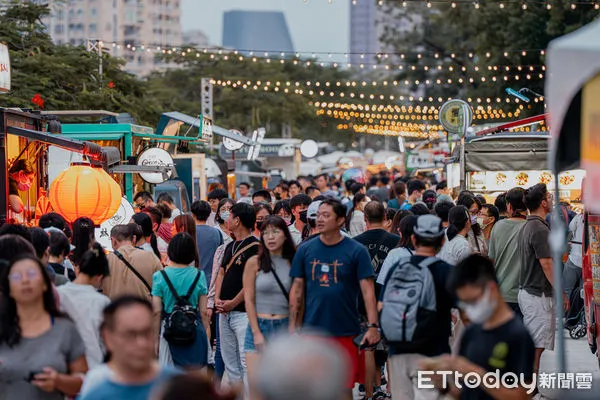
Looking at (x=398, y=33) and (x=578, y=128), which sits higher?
(x=398, y=33)

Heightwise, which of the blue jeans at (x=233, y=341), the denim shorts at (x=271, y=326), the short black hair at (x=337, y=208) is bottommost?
the blue jeans at (x=233, y=341)

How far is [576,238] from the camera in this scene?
14.3 m

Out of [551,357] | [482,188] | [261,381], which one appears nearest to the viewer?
[261,381]

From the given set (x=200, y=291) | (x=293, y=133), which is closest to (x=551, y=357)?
(x=200, y=291)

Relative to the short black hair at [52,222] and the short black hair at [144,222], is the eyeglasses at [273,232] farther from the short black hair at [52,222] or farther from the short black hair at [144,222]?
the short black hair at [144,222]

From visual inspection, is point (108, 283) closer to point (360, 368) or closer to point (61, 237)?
point (61, 237)

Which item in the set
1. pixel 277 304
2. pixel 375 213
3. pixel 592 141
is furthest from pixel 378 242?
pixel 592 141

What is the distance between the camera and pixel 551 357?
13.1 metres

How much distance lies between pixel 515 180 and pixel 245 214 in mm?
9189

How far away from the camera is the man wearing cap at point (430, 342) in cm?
748

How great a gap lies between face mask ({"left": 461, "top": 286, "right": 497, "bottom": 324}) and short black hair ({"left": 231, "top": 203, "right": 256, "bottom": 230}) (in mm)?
4428

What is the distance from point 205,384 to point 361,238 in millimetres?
6890

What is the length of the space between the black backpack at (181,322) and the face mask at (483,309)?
3315 mm

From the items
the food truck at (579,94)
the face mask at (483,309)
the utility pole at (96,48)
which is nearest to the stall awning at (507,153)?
the face mask at (483,309)
